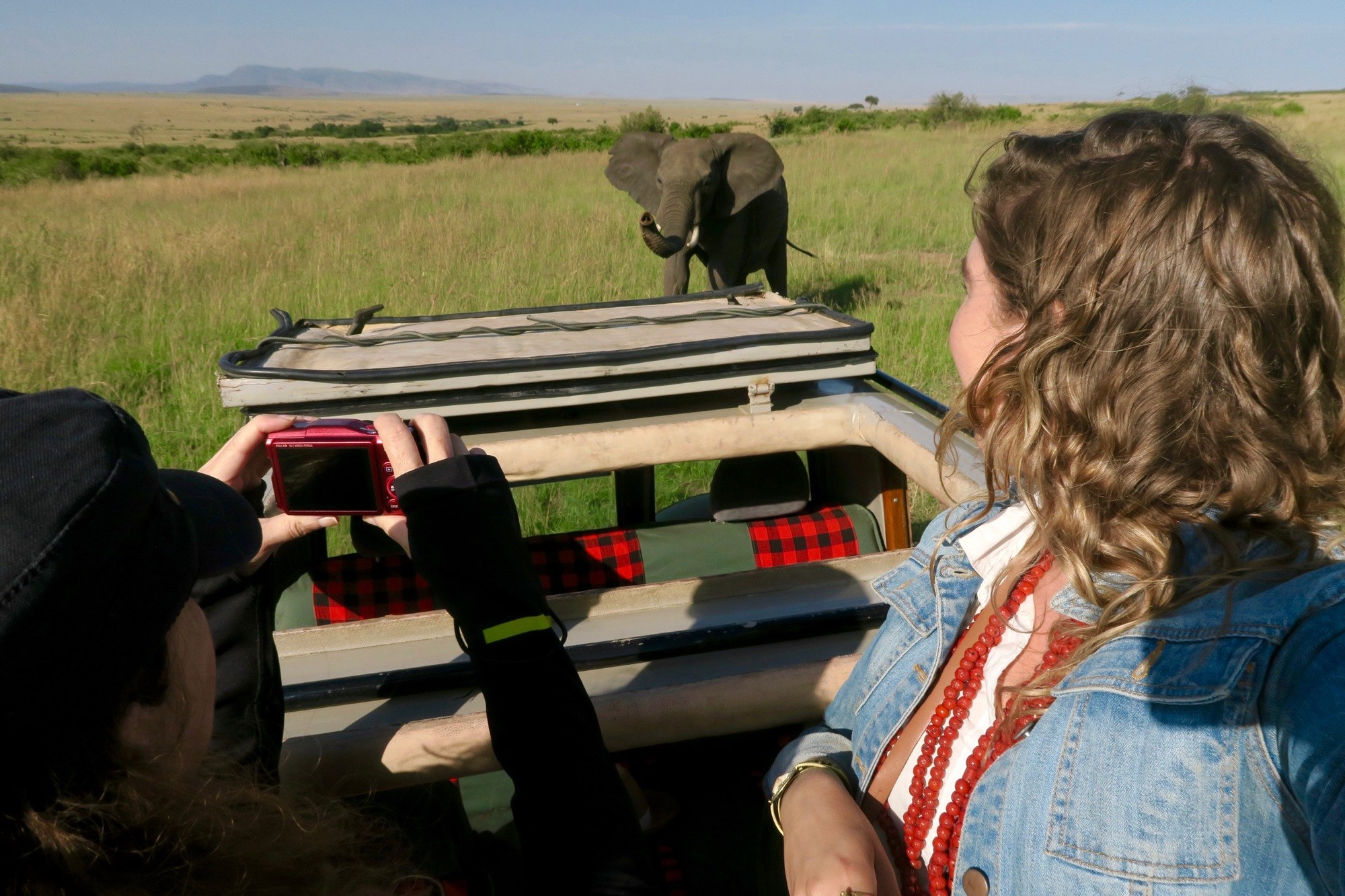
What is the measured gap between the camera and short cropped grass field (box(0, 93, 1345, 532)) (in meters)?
5.38

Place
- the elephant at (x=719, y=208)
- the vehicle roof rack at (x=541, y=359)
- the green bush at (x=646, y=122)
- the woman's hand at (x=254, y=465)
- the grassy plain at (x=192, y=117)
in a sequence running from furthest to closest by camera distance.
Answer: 1. the grassy plain at (x=192, y=117)
2. the green bush at (x=646, y=122)
3. the elephant at (x=719, y=208)
4. the vehicle roof rack at (x=541, y=359)
5. the woman's hand at (x=254, y=465)

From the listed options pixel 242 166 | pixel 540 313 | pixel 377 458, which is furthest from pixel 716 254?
pixel 242 166

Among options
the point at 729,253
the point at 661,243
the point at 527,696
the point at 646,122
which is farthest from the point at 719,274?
the point at 646,122

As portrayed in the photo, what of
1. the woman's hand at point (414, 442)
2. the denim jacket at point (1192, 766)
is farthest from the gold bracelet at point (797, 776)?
the woman's hand at point (414, 442)

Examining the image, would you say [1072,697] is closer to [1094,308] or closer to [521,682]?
[1094,308]

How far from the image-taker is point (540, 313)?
260 cm

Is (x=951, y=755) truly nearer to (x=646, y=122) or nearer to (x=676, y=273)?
(x=676, y=273)

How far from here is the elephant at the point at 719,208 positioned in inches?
282

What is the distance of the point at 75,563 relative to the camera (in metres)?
0.61

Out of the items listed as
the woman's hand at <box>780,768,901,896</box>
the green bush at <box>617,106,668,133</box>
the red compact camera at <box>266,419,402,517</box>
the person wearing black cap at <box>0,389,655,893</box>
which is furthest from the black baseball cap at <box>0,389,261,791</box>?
the green bush at <box>617,106,668,133</box>

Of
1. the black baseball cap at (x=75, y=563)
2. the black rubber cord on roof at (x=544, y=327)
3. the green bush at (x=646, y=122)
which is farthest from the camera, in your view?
the green bush at (x=646, y=122)

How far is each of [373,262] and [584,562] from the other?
7.17 metres

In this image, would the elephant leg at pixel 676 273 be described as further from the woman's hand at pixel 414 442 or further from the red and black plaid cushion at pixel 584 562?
the woman's hand at pixel 414 442

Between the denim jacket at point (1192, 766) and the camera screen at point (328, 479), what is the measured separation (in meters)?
0.76
